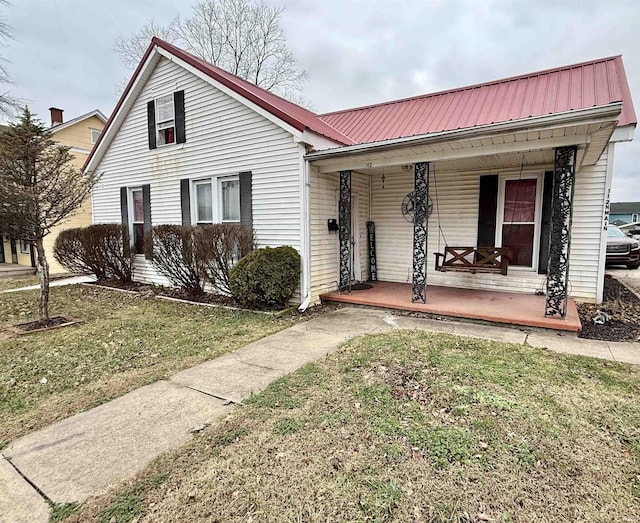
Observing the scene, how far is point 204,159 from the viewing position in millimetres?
8086

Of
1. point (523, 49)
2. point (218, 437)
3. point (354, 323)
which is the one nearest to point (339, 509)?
point (218, 437)

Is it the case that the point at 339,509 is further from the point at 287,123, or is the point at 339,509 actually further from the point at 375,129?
the point at 375,129

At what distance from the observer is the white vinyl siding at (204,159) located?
6.91 m

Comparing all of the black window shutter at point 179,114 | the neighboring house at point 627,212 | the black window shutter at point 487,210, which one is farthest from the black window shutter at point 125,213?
the neighboring house at point 627,212

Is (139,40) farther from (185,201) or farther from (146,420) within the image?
(146,420)

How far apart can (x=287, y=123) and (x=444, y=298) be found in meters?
4.50

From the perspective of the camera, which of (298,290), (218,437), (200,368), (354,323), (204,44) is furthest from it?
(204,44)

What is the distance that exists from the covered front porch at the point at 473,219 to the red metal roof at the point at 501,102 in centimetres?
93

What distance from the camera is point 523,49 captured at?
12.7m

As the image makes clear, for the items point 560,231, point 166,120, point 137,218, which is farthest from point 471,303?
point 137,218

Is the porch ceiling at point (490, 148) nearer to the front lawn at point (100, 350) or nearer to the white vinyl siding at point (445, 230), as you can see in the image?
the white vinyl siding at point (445, 230)

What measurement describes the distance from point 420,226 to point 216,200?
15.2 ft

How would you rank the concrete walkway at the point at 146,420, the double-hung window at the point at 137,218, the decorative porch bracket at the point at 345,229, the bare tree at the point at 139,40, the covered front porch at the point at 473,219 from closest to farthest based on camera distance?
the concrete walkway at the point at 146,420 < the covered front porch at the point at 473,219 < the decorative porch bracket at the point at 345,229 < the double-hung window at the point at 137,218 < the bare tree at the point at 139,40

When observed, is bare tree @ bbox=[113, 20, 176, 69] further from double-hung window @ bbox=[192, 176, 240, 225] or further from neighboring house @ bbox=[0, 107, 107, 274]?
double-hung window @ bbox=[192, 176, 240, 225]
